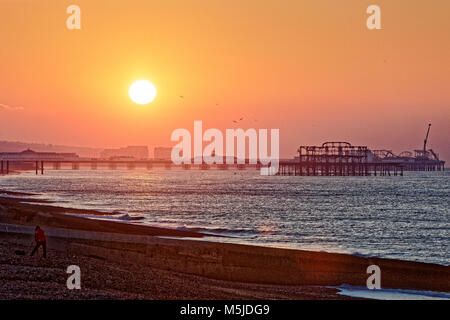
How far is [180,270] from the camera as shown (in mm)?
26531

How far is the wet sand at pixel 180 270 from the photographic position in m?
19.1

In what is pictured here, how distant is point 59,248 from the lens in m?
28.6

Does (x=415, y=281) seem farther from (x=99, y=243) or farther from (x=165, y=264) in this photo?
(x=99, y=243)

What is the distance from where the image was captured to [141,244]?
92.1 ft

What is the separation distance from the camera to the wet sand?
62.7ft

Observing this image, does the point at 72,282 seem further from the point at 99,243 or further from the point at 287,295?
the point at 99,243

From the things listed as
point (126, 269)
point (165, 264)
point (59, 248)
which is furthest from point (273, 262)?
point (59, 248)
